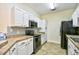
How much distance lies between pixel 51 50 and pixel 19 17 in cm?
85

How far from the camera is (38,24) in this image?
215cm

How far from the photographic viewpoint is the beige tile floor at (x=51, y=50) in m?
1.96

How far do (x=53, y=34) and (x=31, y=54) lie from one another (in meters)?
0.54

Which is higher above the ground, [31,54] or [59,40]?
[59,40]

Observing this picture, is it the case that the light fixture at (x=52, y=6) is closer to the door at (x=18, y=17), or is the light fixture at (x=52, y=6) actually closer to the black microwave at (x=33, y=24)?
the black microwave at (x=33, y=24)

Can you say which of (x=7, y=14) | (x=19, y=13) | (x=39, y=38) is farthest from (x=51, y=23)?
(x=7, y=14)

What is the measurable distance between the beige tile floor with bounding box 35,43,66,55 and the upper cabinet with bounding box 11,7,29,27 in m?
0.56

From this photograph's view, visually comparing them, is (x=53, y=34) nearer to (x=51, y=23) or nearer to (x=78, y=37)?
(x=51, y=23)

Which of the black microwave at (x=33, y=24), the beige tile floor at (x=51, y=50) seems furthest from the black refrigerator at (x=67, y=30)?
the black microwave at (x=33, y=24)

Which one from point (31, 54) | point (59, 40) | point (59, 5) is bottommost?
point (31, 54)

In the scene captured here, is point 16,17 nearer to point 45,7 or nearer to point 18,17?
point 18,17

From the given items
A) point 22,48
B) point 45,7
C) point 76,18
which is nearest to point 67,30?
point 76,18

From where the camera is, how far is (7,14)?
2.02 metres

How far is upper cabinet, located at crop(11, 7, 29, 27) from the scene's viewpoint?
2028 millimetres
